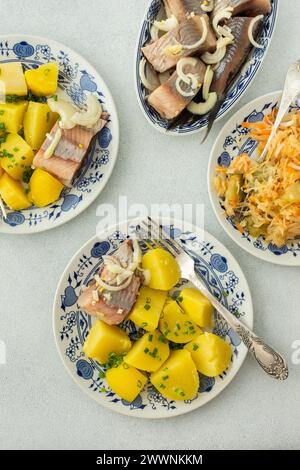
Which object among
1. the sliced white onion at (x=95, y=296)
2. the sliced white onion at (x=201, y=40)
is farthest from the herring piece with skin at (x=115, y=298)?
the sliced white onion at (x=201, y=40)

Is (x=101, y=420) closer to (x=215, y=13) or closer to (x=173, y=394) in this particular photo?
(x=173, y=394)

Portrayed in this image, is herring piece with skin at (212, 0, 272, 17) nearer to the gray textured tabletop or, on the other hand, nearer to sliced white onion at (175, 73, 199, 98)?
the gray textured tabletop

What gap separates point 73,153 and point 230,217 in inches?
33.0

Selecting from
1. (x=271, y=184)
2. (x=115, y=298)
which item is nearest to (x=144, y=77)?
(x=271, y=184)

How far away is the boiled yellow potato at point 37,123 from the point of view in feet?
9.09

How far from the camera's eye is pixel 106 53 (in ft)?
9.61

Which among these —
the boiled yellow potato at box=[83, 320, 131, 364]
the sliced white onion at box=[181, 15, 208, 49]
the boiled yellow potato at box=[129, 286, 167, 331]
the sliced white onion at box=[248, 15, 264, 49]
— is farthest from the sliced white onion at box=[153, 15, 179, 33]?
the boiled yellow potato at box=[83, 320, 131, 364]

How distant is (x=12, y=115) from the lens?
2771 millimetres

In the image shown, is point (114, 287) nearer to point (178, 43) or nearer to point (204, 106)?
point (204, 106)

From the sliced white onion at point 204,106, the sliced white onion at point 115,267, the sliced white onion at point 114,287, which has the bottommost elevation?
the sliced white onion at point 114,287

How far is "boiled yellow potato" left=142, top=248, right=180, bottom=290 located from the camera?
271cm

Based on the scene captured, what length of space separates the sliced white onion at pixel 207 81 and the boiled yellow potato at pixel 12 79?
0.89 metres

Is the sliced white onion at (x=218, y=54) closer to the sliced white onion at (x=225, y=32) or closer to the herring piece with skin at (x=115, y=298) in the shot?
the sliced white onion at (x=225, y=32)

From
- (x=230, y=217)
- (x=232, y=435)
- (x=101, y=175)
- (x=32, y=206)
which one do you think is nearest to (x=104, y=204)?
(x=101, y=175)
